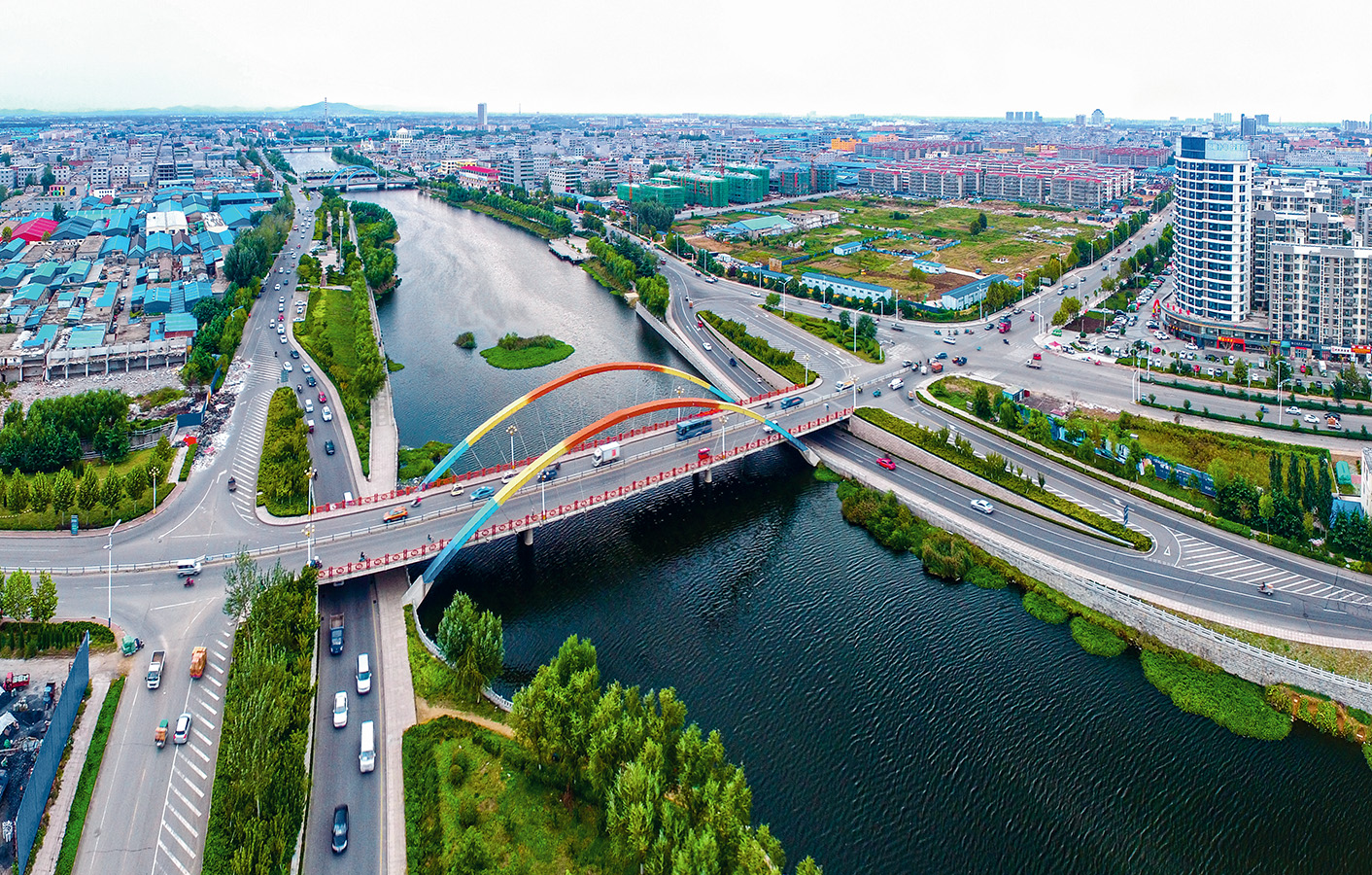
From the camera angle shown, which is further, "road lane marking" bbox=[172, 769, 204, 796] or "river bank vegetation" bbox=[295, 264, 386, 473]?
"river bank vegetation" bbox=[295, 264, 386, 473]

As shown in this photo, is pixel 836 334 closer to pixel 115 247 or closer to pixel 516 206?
pixel 115 247

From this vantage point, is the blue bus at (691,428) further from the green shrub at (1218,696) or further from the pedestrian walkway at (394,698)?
the green shrub at (1218,696)

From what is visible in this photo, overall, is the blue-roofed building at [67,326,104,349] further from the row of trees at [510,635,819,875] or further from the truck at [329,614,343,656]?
the row of trees at [510,635,819,875]

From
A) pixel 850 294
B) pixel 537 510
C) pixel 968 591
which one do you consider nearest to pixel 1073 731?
pixel 968 591

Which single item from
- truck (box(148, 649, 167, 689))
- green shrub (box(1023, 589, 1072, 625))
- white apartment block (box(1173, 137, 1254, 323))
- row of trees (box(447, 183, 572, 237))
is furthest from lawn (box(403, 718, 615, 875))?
row of trees (box(447, 183, 572, 237))

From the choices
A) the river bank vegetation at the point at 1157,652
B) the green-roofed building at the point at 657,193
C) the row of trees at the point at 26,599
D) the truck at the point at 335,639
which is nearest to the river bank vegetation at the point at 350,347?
the truck at the point at 335,639

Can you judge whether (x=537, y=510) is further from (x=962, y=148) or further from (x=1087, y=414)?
(x=962, y=148)

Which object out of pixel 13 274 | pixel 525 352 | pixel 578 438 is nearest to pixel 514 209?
pixel 13 274
